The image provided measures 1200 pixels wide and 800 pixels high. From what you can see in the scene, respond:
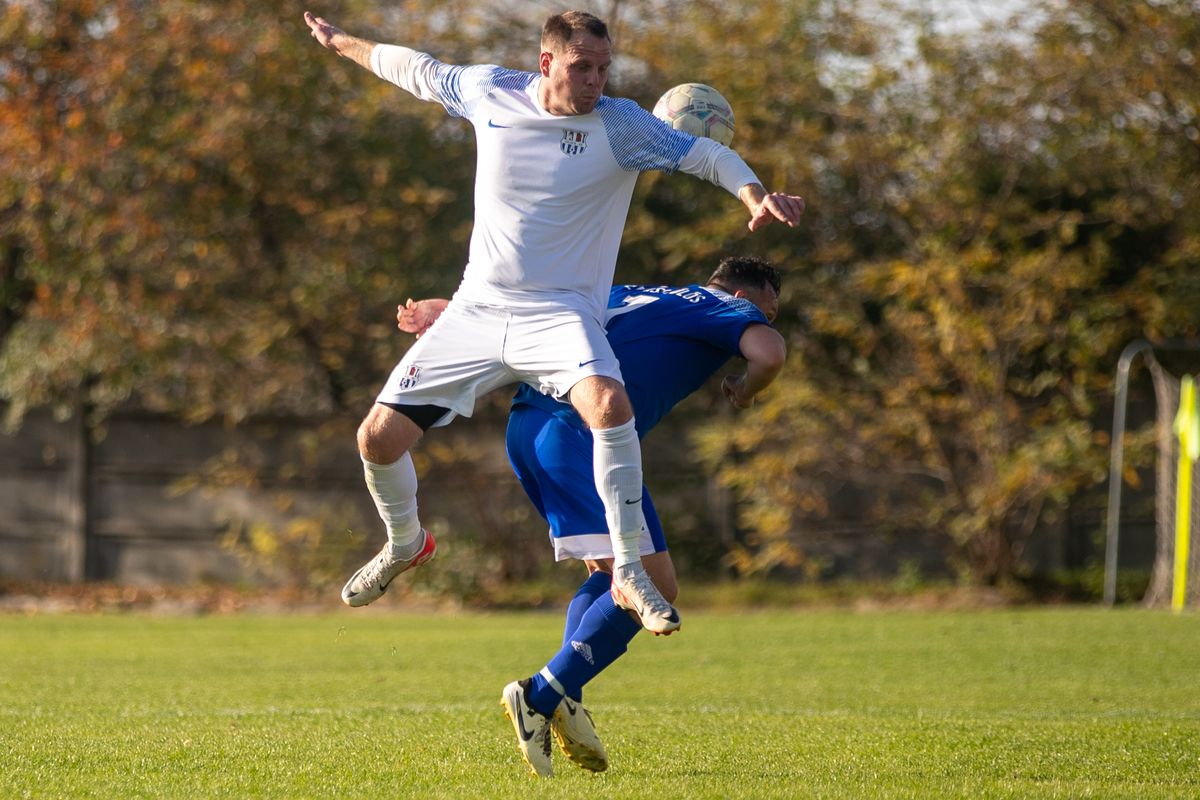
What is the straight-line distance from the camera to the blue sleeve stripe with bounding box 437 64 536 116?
5.68 meters

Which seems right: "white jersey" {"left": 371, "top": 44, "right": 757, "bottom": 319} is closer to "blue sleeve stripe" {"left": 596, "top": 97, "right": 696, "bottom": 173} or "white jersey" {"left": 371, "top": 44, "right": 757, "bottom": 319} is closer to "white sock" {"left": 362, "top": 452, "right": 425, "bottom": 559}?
"blue sleeve stripe" {"left": 596, "top": 97, "right": 696, "bottom": 173}

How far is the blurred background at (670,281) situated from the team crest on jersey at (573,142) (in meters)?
9.62

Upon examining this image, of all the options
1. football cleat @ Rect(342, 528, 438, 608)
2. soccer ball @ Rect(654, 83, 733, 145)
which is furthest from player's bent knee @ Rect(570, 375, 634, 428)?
soccer ball @ Rect(654, 83, 733, 145)

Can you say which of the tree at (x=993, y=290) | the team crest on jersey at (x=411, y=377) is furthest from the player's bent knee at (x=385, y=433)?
the tree at (x=993, y=290)

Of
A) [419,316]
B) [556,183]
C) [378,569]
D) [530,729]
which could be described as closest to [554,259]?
[556,183]

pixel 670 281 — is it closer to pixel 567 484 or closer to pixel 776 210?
pixel 567 484

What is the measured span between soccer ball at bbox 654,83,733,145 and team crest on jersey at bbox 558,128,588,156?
2.15 ft

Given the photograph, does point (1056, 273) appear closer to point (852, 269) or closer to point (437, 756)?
point (852, 269)

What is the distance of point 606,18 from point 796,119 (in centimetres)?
235

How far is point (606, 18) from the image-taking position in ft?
53.5

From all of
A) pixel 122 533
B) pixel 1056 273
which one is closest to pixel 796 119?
pixel 1056 273

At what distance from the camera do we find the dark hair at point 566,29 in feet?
17.6

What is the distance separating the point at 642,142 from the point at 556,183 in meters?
0.32

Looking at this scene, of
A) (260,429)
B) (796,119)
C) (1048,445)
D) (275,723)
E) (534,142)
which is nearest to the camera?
(534,142)
